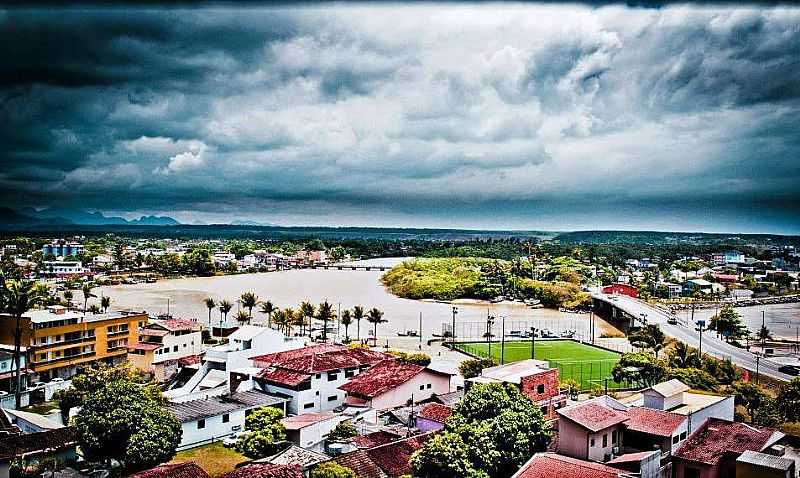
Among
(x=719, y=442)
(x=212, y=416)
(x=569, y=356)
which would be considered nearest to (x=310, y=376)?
(x=212, y=416)

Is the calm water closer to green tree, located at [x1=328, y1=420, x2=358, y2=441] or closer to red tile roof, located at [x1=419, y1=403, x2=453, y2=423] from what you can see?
red tile roof, located at [x1=419, y1=403, x2=453, y2=423]


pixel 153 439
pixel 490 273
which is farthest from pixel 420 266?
pixel 153 439

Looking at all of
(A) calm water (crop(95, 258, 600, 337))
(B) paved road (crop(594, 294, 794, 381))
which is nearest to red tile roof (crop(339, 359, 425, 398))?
(B) paved road (crop(594, 294, 794, 381))

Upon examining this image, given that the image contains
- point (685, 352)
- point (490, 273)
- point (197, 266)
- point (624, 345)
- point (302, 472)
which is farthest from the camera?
point (197, 266)

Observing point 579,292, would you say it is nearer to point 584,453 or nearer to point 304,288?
point 304,288

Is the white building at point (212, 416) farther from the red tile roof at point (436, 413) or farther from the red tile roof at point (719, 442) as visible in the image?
the red tile roof at point (719, 442)

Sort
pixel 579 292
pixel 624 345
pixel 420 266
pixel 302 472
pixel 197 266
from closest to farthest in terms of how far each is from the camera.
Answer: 1. pixel 302 472
2. pixel 624 345
3. pixel 579 292
4. pixel 420 266
5. pixel 197 266

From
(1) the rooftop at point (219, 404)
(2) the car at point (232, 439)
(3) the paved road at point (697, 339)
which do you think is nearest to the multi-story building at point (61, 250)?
(3) the paved road at point (697, 339)

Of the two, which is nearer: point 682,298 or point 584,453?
point 584,453
